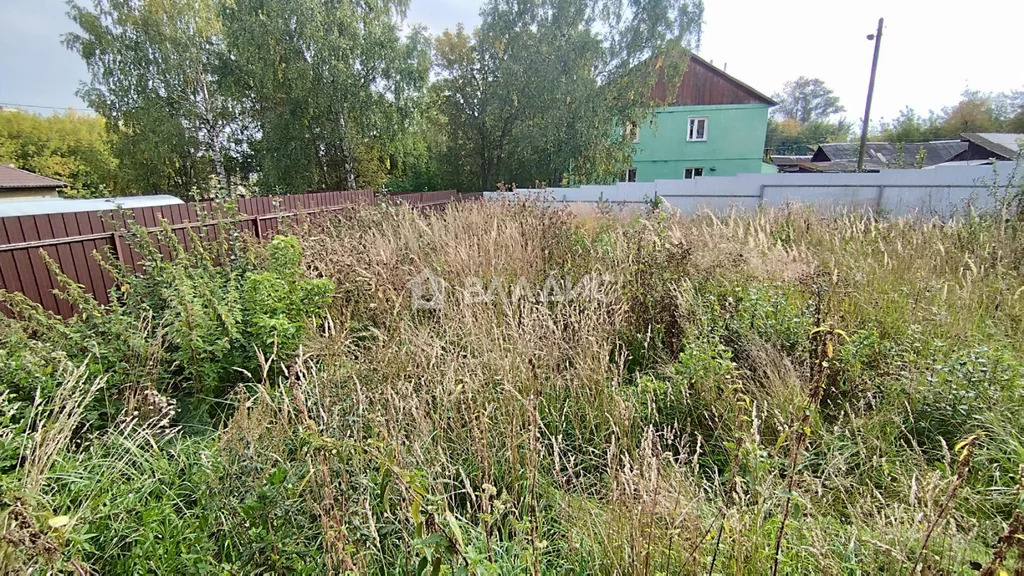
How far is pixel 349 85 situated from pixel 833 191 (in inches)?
525

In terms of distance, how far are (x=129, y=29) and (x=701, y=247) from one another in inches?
770

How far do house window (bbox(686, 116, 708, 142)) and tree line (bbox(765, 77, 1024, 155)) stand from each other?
5321 millimetres

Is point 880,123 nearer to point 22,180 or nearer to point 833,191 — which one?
point 833,191

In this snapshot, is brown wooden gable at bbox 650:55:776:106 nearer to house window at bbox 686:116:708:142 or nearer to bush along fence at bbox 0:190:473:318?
house window at bbox 686:116:708:142

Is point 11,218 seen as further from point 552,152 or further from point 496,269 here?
point 552,152

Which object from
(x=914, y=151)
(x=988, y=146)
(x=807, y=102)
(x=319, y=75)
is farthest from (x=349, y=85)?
(x=807, y=102)

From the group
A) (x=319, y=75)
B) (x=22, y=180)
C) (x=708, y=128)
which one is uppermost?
(x=319, y=75)

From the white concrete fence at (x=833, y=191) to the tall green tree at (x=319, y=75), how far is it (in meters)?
6.03

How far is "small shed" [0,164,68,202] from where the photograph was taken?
65.8ft

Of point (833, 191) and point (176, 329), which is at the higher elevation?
point (833, 191)

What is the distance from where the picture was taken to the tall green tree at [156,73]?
1357 cm

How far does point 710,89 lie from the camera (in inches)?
741

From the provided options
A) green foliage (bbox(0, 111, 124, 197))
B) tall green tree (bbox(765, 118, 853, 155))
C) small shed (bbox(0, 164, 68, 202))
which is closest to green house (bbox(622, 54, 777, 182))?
green foliage (bbox(0, 111, 124, 197))

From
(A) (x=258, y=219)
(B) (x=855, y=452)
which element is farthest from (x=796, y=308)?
(A) (x=258, y=219)
